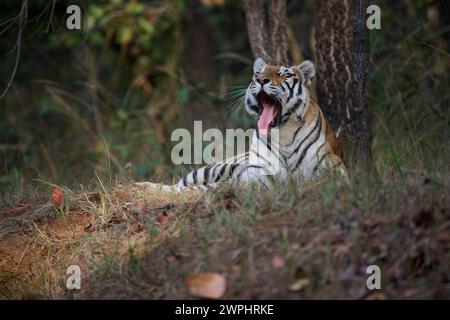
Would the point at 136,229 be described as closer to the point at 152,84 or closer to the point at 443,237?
the point at 443,237

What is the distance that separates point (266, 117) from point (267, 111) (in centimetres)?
6

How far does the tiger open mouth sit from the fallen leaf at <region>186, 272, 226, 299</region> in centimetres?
232

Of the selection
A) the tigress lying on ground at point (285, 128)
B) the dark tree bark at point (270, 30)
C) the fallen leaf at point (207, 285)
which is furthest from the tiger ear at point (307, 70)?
the fallen leaf at point (207, 285)

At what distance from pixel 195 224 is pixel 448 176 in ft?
5.59

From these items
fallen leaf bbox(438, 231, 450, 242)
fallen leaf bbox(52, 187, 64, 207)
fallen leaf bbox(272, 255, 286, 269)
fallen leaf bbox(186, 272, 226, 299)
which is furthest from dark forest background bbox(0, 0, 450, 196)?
fallen leaf bbox(186, 272, 226, 299)

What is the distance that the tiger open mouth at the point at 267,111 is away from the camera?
6203 mm

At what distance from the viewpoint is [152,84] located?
41.5ft

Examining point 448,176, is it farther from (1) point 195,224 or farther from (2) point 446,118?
(2) point 446,118

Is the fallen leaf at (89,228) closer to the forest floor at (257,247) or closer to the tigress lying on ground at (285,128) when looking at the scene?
the forest floor at (257,247)

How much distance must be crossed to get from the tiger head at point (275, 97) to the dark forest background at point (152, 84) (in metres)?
0.89

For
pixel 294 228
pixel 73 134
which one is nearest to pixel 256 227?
pixel 294 228

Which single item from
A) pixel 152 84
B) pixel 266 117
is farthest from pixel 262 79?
pixel 152 84

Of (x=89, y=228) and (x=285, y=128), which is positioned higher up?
(x=285, y=128)

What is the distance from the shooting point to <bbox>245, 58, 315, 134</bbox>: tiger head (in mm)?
6180
